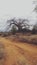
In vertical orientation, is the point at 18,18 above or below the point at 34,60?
above

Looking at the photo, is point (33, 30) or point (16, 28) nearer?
point (33, 30)

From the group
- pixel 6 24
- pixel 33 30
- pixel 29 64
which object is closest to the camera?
pixel 29 64

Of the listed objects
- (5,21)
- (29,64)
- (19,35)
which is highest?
(5,21)

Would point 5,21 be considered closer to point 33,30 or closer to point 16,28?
point 16,28

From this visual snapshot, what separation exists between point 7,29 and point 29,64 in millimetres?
8352

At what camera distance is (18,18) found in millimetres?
18719

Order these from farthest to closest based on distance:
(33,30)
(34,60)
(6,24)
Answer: (6,24) < (33,30) < (34,60)

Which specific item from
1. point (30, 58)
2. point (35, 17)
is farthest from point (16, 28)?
point (30, 58)

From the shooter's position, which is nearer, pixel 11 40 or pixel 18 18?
pixel 11 40

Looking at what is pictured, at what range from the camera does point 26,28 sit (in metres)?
16.9

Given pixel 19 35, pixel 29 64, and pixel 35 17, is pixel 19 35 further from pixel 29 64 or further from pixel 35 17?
pixel 29 64

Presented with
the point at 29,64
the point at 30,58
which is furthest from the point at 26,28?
the point at 29,64

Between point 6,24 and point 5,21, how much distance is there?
705 mm

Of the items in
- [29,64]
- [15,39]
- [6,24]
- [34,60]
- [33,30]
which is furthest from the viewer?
[6,24]
